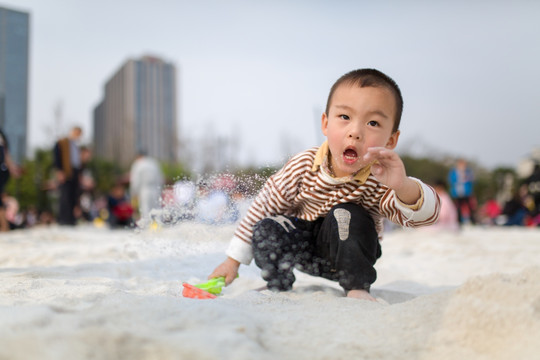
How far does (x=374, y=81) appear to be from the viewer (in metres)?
1.71

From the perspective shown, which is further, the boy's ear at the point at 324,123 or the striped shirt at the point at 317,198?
the boy's ear at the point at 324,123

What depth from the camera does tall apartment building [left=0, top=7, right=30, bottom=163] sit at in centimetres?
360

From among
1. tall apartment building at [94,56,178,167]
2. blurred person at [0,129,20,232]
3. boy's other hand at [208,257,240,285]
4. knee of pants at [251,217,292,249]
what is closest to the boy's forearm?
knee of pants at [251,217,292,249]

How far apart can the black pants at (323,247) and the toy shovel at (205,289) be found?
198mm

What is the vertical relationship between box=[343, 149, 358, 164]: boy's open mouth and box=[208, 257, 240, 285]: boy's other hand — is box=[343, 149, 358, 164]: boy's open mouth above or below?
above

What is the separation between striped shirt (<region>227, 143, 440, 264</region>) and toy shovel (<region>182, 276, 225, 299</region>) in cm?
15

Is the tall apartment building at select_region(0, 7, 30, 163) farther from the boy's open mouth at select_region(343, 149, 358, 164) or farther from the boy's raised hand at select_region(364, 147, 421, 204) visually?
the boy's raised hand at select_region(364, 147, 421, 204)

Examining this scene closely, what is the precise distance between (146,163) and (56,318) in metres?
7.13

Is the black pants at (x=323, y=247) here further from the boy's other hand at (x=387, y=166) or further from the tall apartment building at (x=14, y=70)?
the tall apartment building at (x=14, y=70)

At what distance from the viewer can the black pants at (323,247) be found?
5.99ft

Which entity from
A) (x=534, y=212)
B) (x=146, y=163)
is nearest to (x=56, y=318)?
(x=146, y=163)

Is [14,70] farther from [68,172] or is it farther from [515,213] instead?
[515,213]

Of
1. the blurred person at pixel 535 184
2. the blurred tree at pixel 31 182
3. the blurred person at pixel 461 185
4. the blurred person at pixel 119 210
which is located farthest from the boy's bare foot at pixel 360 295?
the blurred tree at pixel 31 182

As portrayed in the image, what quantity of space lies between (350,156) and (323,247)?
45 centimetres
